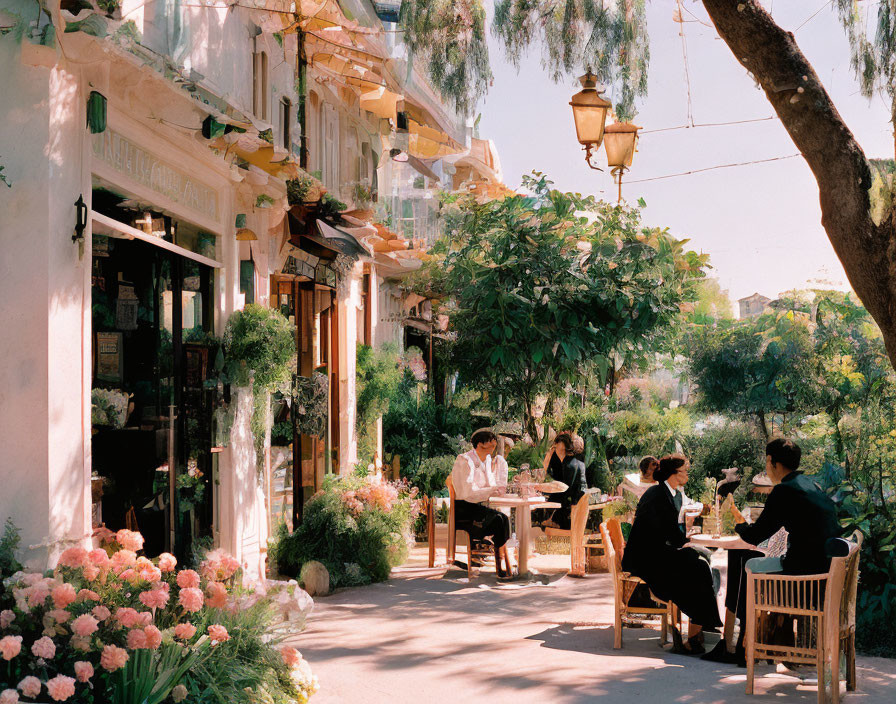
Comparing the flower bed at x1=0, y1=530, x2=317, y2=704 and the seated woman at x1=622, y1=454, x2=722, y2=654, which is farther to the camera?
the seated woman at x1=622, y1=454, x2=722, y2=654

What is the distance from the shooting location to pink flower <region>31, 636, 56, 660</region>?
4.60m

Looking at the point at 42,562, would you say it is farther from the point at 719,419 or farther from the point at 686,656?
the point at 719,419

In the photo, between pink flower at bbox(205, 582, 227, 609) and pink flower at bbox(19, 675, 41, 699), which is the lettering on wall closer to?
pink flower at bbox(205, 582, 227, 609)

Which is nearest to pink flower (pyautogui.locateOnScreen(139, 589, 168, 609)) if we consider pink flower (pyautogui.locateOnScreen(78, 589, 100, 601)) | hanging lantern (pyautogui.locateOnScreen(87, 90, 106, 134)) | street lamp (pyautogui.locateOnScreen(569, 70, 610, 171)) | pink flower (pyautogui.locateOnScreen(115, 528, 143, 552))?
pink flower (pyautogui.locateOnScreen(78, 589, 100, 601))

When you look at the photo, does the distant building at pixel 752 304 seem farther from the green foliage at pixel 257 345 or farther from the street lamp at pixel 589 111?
the green foliage at pixel 257 345

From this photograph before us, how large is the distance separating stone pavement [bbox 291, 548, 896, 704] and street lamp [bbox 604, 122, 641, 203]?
439 cm

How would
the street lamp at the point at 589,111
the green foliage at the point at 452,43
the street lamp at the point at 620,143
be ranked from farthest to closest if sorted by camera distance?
the street lamp at the point at 620,143
the street lamp at the point at 589,111
the green foliage at the point at 452,43

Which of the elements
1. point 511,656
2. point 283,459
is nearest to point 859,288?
point 511,656

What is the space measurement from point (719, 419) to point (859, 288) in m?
13.0

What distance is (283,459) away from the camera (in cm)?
1189

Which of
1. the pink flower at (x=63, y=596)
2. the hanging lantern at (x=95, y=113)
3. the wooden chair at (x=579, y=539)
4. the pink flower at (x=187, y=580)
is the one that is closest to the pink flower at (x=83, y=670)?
the pink flower at (x=63, y=596)

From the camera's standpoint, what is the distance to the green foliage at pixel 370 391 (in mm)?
14469

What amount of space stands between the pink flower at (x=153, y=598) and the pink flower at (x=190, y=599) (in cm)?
11

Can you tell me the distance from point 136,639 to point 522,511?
678 centimetres
